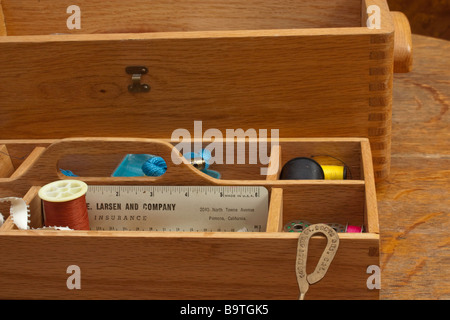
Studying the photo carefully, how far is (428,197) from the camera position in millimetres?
1145

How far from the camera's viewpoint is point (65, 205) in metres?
0.95

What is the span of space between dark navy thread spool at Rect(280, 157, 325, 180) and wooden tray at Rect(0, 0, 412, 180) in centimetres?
10

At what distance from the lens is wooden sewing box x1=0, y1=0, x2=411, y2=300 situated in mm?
885

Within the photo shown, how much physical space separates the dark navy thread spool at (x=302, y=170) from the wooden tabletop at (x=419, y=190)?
136 mm

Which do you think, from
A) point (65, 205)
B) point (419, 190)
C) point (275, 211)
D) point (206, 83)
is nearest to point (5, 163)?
point (65, 205)

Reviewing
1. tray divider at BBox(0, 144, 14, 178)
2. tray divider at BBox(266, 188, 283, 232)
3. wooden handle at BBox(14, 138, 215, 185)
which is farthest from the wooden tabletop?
tray divider at BBox(0, 144, 14, 178)

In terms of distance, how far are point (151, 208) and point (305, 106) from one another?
1.04 feet

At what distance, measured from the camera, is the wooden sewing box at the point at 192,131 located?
2.90 ft

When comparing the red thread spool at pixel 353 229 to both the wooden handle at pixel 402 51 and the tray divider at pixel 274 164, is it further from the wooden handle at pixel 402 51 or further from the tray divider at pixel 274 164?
the wooden handle at pixel 402 51

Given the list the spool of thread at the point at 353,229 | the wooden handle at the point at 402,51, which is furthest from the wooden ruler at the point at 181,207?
the wooden handle at the point at 402,51

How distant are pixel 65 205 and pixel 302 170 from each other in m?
0.37

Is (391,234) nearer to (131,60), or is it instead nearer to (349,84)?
(349,84)

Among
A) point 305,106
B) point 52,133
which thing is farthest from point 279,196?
point 52,133

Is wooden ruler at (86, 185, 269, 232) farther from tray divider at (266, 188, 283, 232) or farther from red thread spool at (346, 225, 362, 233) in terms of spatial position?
red thread spool at (346, 225, 362, 233)
